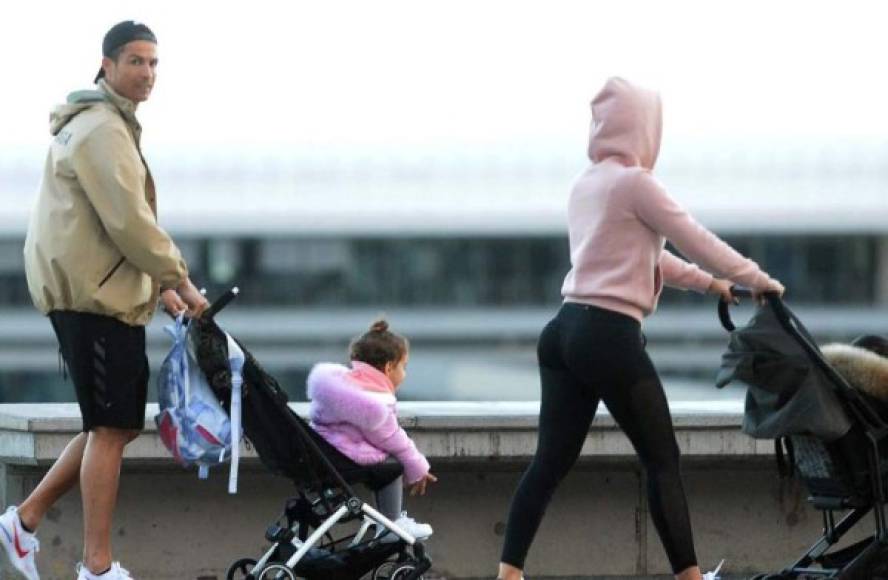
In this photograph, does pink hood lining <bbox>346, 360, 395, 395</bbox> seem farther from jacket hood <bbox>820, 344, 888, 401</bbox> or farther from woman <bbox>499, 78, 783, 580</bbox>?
jacket hood <bbox>820, 344, 888, 401</bbox>

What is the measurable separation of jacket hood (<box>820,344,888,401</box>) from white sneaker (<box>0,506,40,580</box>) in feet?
6.64

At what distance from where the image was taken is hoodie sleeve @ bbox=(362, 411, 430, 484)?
6.04 meters

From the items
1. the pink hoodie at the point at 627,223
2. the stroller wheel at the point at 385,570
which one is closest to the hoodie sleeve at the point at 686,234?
the pink hoodie at the point at 627,223

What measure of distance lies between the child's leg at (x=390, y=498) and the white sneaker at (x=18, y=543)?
0.88 m

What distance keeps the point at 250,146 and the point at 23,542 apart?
Answer: 5787 centimetres

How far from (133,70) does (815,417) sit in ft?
5.97

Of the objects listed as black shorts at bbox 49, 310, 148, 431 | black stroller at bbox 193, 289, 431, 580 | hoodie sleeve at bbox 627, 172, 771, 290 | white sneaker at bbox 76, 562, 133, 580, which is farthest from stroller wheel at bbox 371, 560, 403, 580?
hoodie sleeve at bbox 627, 172, 771, 290

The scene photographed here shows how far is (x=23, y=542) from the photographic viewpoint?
6004 millimetres

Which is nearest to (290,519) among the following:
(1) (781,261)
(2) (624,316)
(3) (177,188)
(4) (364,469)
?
(4) (364,469)

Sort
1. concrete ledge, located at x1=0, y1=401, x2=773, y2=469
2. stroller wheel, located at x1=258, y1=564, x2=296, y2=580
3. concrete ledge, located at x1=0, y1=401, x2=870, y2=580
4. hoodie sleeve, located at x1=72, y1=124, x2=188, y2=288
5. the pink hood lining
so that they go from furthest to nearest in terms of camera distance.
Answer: concrete ledge, located at x1=0, y1=401, x2=870, y2=580, concrete ledge, located at x1=0, y1=401, x2=773, y2=469, the pink hood lining, stroller wheel, located at x1=258, y1=564, x2=296, y2=580, hoodie sleeve, located at x1=72, y1=124, x2=188, y2=288

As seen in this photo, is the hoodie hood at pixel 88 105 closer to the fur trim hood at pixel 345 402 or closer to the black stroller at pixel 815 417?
the fur trim hood at pixel 345 402

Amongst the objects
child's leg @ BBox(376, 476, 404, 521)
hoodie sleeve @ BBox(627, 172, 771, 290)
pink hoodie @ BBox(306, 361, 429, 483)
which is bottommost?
child's leg @ BBox(376, 476, 404, 521)

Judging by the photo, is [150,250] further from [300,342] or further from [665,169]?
[665,169]

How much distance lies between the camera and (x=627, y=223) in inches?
221
